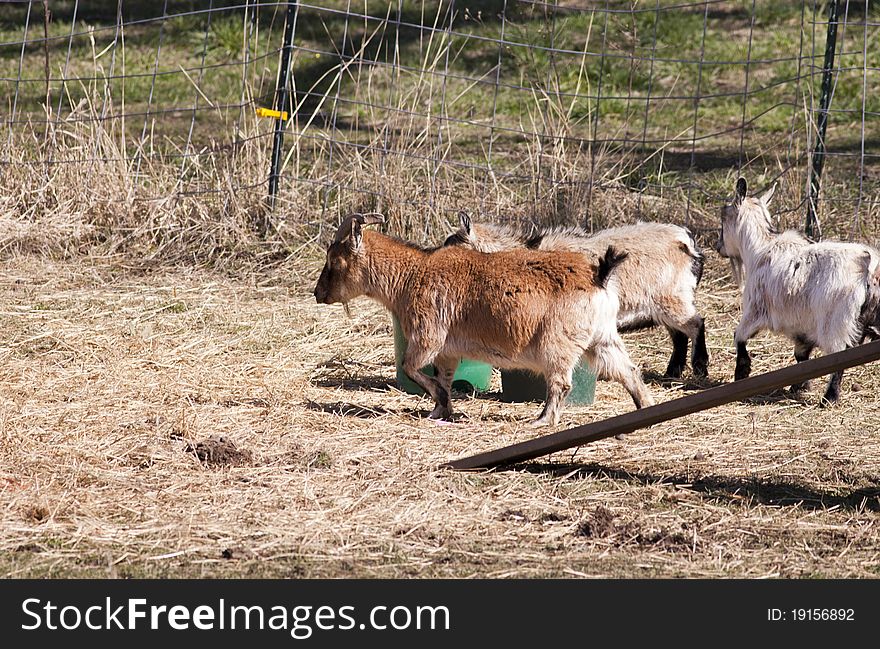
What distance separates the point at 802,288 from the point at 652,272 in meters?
0.92

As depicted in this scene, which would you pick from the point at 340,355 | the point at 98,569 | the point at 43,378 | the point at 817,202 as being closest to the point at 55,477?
the point at 98,569

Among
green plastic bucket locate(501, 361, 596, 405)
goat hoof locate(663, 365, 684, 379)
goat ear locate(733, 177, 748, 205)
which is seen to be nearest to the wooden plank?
green plastic bucket locate(501, 361, 596, 405)

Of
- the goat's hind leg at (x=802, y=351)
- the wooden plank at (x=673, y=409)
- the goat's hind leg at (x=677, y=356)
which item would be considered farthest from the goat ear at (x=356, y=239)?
the goat's hind leg at (x=802, y=351)

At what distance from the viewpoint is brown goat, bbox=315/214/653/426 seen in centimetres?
637

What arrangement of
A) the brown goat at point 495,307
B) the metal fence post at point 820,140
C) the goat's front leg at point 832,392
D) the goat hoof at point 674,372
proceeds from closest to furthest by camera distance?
1. the brown goat at point 495,307
2. the goat's front leg at point 832,392
3. the goat hoof at point 674,372
4. the metal fence post at point 820,140

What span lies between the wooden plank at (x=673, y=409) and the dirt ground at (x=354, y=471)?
0.35 feet

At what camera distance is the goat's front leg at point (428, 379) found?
664cm

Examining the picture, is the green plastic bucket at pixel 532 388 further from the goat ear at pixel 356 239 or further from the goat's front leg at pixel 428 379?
the goat ear at pixel 356 239

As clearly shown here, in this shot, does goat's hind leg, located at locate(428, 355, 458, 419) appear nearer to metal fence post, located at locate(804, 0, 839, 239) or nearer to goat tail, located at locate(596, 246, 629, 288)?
goat tail, located at locate(596, 246, 629, 288)

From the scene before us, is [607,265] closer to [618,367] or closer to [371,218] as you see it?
[618,367]

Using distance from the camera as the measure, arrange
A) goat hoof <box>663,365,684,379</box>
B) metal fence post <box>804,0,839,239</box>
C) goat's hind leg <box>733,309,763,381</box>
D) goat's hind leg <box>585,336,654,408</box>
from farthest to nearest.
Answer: metal fence post <box>804,0,839,239</box>
goat hoof <box>663,365,684,379</box>
goat's hind leg <box>733,309,763,381</box>
goat's hind leg <box>585,336,654,408</box>

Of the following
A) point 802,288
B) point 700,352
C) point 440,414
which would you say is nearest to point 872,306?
point 802,288
